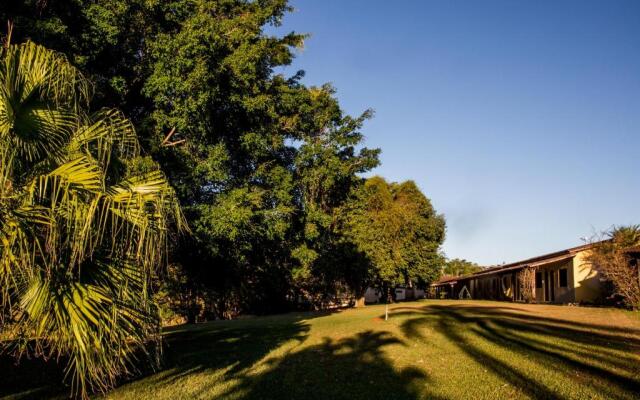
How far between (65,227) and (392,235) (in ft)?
67.7

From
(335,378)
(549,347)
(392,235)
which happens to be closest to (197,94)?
(335,378)

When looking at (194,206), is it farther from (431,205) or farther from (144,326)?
(431,205)

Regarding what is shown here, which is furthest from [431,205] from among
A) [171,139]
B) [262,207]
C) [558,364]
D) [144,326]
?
[144,326]

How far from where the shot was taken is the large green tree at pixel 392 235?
79.4 feet

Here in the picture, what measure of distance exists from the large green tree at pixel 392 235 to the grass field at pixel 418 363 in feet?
26.3

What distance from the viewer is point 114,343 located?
546 centimetres

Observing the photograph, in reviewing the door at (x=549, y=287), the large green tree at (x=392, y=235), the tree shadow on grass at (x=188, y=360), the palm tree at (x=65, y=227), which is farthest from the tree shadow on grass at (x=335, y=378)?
the door at (x=549, y=287)

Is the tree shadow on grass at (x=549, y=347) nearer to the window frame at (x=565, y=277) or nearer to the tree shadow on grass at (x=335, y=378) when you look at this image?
the tree shadow on grass at (x=335, y=378)

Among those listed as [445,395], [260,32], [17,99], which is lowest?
[445,395]

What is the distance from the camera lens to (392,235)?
24.5m

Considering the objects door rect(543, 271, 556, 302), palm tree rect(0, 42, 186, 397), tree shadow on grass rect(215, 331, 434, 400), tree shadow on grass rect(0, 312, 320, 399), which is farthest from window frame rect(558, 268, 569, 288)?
palm tree rect(0, 42, 186, 397)

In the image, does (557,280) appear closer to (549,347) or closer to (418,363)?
(549,347)

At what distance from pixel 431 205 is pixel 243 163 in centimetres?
2980

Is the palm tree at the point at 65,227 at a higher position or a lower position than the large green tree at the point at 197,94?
lower
